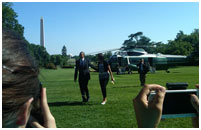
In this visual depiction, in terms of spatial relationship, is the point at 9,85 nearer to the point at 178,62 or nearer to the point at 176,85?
the point at 176,85

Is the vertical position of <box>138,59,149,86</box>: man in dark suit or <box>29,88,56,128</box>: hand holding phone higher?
<box>29,88,56,128</box>: hand holding phone

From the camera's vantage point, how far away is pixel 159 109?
975 mm

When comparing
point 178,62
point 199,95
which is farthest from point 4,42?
point 178,62

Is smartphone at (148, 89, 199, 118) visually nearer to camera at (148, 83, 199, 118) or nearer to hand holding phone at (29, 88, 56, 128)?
camera at (148, 83, 199, 118)

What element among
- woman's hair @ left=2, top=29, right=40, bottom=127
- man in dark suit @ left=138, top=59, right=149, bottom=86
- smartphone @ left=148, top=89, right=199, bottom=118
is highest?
woman's hair @ left=2, top=29, right=40, bottom=127

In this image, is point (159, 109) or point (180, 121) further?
point (180, 121)

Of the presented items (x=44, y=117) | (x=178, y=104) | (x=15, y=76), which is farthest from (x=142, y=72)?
(x=15, y=76)

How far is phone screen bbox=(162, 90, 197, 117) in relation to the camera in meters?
1.27

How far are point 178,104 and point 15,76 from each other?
925 millimetres

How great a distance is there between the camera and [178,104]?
4.28 ft

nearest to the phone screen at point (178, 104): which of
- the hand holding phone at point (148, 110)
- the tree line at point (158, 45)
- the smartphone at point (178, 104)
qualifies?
the smartphone at point (178, 104)

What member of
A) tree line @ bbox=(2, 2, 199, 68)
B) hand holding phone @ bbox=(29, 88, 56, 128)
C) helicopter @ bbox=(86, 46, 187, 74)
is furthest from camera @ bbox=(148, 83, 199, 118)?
helicopter @ bbox=(86, 46, 187, 74)

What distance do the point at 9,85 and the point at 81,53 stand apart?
760cm

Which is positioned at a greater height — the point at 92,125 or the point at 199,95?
the point at 199,95
